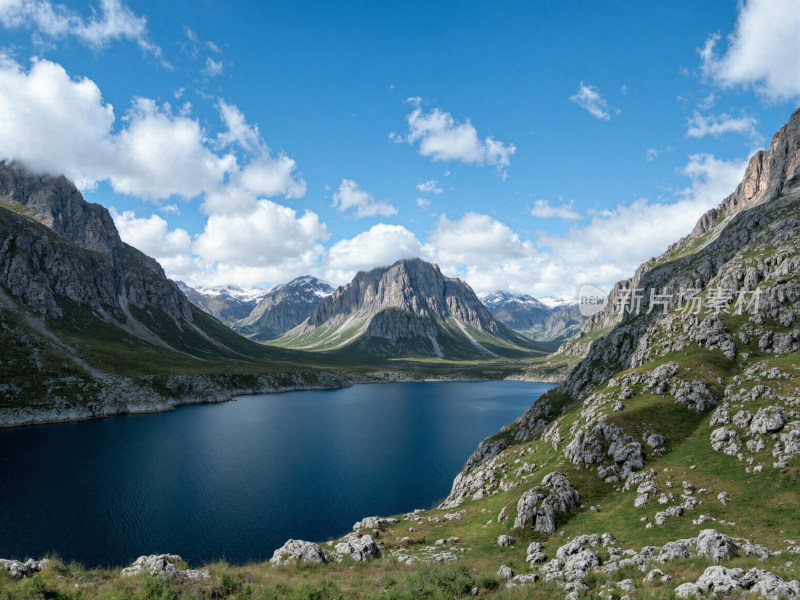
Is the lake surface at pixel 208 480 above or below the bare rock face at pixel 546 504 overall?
below

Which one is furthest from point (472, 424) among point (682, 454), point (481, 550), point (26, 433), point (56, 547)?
point (26, 433)

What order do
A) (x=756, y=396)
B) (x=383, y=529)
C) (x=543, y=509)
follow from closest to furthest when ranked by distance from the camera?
(x=543, y=509)
(x=383, y=529)
(x=756, y=396)

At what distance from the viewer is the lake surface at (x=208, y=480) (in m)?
55.1

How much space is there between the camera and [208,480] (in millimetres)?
79125

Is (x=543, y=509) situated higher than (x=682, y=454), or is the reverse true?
(x=682, y=454)

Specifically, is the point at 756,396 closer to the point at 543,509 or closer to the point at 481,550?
the point at 543,509

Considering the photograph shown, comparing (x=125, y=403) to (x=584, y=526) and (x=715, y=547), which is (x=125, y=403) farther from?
(x=715, y=547)

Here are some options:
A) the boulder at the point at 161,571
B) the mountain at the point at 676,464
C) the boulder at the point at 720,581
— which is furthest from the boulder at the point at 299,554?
the boulder at the point at 720,581

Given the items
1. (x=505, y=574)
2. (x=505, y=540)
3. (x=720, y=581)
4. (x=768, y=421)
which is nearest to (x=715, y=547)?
(x=720, y=581)

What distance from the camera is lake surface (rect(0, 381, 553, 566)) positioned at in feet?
181

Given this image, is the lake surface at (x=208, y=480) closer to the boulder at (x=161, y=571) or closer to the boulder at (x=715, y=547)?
the boulder at (x=161, y=571)

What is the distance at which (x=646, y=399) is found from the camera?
6281cm

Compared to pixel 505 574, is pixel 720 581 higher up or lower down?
higher up

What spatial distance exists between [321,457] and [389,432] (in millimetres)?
34375
